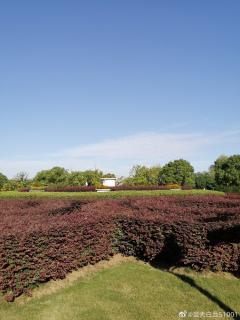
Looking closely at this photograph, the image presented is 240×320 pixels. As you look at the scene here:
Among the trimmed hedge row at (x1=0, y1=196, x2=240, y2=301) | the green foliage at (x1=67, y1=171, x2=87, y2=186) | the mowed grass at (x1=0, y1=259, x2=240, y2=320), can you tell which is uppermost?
the green foliage at (x1=67, y1=171, x2=87, y2=186)

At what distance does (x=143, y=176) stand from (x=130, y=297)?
205 feet

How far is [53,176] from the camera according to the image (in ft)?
236

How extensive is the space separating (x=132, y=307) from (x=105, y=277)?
4.66 feet

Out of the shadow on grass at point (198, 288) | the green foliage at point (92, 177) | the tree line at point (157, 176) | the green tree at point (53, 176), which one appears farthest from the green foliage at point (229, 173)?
the shadow on grass at point (198, 288)

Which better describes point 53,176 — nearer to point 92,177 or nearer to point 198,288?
point 92,177

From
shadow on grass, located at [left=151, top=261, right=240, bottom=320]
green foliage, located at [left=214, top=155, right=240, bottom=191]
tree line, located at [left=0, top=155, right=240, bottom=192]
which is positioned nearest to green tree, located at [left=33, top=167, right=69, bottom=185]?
tree line, located at [left=0, top=155, right=240, bottom=192]

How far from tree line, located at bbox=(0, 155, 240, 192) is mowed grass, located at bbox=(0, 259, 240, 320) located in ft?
173

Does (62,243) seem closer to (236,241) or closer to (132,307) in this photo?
(132,307)

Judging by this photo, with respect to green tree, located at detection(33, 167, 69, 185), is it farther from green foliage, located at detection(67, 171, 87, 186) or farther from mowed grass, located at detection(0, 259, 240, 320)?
mowed grass, located at detection(0, 259, 240, 320)

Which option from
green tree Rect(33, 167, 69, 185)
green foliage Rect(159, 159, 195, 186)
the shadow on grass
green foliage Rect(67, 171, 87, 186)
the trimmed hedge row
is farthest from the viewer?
green foliage Rect(159, 159, 195, 186)

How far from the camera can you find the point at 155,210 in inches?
371

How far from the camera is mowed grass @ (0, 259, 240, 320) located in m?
5.33

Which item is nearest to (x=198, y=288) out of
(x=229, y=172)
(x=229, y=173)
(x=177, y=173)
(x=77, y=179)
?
(x=77, y=179)

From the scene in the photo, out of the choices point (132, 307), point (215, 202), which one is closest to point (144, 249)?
point (132, 307)
